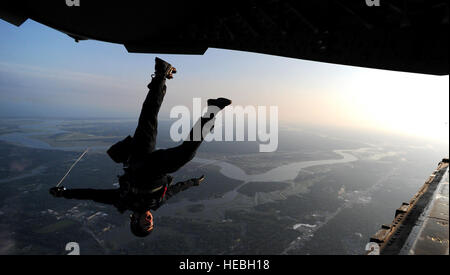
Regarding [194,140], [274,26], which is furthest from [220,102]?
[274,26]

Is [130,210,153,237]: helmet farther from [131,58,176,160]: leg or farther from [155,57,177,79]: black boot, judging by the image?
[155,57,177,79]: black boot

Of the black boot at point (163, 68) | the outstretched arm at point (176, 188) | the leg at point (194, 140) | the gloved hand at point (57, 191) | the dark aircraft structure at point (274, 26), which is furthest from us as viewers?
the outstretched arm at point (176, 188)

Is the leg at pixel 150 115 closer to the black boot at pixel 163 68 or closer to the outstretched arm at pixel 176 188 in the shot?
the black boot at pixel 163 68

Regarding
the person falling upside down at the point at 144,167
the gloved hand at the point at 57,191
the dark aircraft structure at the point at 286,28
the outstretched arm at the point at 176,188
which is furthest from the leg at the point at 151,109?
the gloved hand at the point at 57,191

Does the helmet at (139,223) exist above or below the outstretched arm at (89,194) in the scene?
below

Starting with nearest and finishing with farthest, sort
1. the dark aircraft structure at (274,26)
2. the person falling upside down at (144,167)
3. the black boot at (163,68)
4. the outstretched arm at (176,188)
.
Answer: the dark aircraft structure at (274,26)
the person falling upside down at (144,167)
the black boot at (163,68)
the outstretched arm at (176,188)
